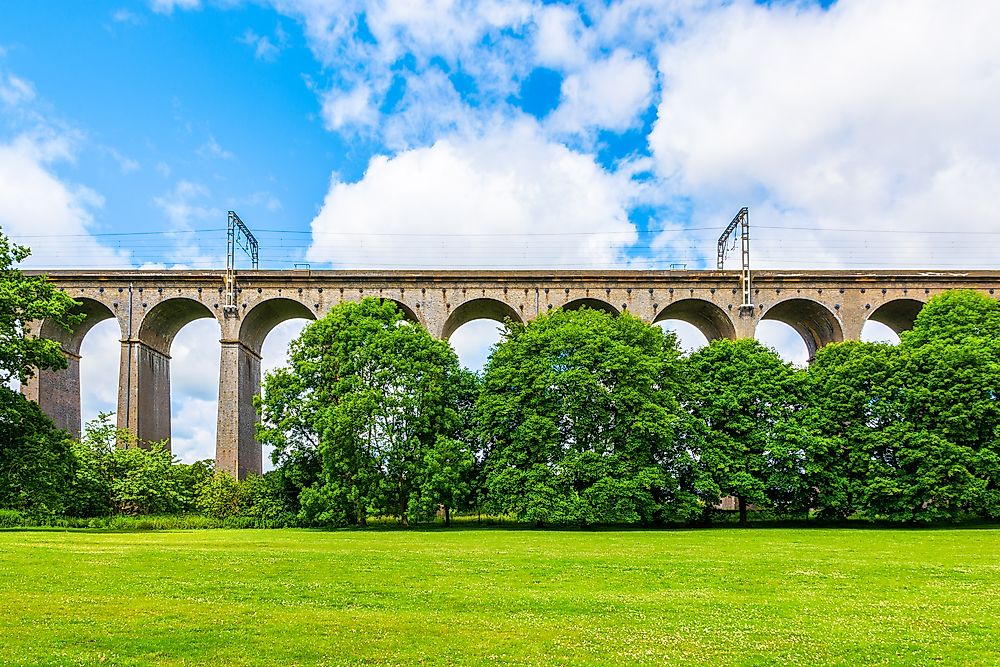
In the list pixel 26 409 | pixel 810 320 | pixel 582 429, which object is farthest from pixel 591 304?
pixel 26 409

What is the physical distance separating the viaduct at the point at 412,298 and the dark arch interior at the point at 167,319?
9cm

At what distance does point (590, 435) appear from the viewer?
33719 mm

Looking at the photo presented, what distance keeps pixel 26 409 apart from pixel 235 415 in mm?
14503

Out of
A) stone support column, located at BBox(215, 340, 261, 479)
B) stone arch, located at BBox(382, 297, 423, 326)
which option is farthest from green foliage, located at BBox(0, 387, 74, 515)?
stone arch, located at BBox(382, 297, 423, 326)

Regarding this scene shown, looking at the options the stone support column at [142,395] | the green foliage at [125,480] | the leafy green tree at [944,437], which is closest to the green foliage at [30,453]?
the green foliage at [125,480]

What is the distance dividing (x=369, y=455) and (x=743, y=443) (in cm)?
1725

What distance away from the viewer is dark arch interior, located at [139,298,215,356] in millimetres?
44375

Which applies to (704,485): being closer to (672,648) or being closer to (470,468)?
(470,468)

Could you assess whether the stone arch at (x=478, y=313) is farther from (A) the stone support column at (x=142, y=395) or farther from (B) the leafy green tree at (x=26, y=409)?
(B) the leafy green tree at (x=26, y=409)

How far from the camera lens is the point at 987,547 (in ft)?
71.0

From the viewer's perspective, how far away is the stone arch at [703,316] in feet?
149

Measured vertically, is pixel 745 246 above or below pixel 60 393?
above

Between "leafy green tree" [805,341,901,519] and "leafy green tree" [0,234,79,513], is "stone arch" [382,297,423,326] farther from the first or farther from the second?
"leafy green tree" [805,341,901,519]

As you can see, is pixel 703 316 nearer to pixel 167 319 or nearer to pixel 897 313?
pixel 897 313
